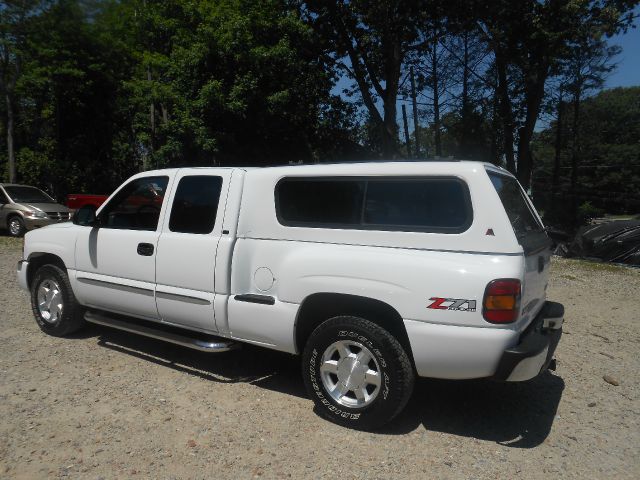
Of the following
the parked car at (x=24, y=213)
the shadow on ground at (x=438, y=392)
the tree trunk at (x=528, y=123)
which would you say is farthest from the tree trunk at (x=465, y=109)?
the shadow on ground at (x=438, y=392)

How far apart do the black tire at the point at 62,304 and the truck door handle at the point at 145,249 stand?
1.21 metres

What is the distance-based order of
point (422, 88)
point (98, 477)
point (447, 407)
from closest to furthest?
point (98, 477), point (447, 407), point (422, 88)

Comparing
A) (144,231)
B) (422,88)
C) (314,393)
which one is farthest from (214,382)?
(422,88)

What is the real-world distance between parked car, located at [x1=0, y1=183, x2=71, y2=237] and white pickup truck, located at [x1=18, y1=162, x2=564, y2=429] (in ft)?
37.4

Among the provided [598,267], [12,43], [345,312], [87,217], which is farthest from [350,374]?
[12,43]

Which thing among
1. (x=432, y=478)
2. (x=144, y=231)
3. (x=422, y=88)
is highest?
(x=422, y=88)

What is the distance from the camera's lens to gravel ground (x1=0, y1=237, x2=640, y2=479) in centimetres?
318

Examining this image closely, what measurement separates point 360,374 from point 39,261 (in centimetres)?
394

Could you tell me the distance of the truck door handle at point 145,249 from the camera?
4.52 metres

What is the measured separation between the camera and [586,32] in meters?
16.3

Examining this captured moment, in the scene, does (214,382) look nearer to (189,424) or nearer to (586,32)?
(189,424)

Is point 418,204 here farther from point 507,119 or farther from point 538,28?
point 507,119

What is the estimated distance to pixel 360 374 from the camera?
356cm

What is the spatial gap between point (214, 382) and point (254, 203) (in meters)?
1.60
